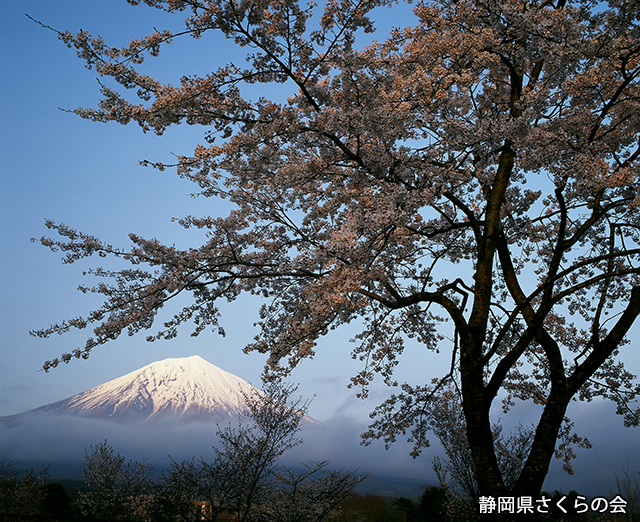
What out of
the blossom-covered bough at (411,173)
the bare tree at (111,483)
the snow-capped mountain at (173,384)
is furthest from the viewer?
the snow-capped mountain at (173,384)

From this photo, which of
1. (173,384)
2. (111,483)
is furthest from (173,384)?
(111,483)

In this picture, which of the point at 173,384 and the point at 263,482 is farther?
the point at 173,384

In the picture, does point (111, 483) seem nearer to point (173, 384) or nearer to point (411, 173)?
point (411, 173)

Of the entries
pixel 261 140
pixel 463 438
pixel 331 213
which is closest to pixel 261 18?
pixel 261 140

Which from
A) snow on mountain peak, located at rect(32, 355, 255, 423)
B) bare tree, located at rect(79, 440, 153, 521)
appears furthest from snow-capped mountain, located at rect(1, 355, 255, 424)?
bare tree, located at rect(79, 440, 153, 521)

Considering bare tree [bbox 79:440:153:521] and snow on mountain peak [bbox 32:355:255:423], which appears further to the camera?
snow on mountain peak [bbox 32:355:255:423]

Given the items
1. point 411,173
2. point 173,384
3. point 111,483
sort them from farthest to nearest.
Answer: point 173,384, point 111,483, point 411,173

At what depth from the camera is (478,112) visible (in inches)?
293

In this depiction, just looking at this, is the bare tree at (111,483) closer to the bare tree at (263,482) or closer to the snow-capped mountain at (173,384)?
the bare tree at (263,482)

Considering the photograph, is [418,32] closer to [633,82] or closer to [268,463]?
[633,82]

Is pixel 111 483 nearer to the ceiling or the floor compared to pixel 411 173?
nearer to the floor

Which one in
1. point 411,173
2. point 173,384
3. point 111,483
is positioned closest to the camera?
point 411,173

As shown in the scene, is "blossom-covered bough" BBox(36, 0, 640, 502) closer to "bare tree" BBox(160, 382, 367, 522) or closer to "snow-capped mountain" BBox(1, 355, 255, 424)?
"bare tree" BBox(160, 382, 367, 522)

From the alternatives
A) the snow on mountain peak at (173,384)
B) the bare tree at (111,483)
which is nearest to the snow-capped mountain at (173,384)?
the snow on mountain peak at (173,384)
